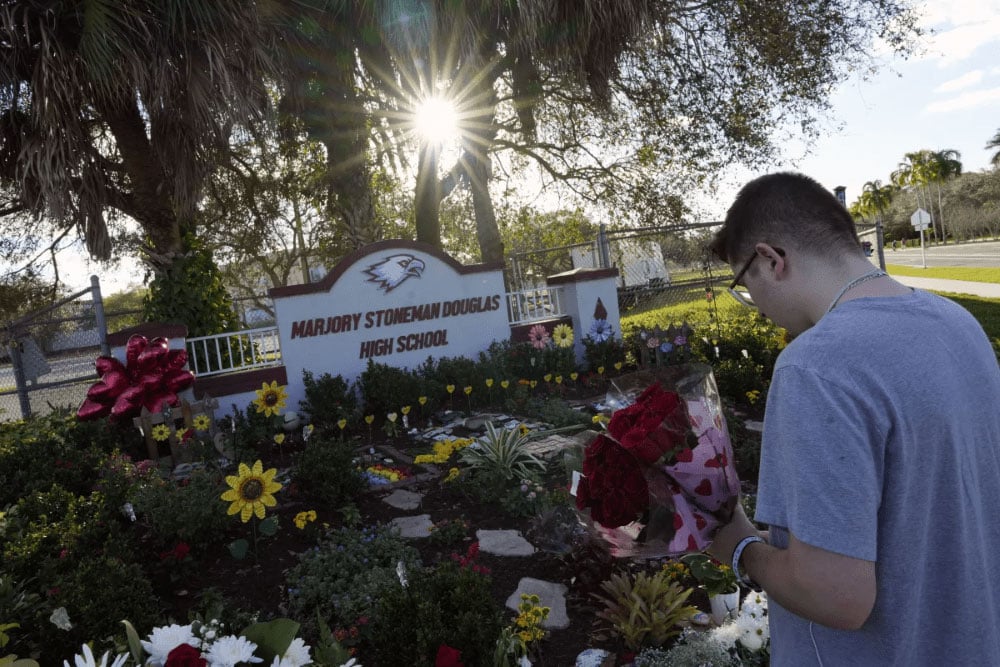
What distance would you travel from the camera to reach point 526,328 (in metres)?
9.57

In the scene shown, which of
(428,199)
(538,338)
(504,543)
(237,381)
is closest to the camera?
(504,543)

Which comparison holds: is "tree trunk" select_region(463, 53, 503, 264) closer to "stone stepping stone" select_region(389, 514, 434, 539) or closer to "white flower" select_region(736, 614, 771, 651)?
"stone stepping stone" select_region(389, 514, 434, 539)

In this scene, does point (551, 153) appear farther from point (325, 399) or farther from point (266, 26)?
point (325, 399)

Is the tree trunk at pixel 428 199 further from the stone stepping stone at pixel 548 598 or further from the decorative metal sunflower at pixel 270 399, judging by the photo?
the stone stepping stone at pixel 548 598

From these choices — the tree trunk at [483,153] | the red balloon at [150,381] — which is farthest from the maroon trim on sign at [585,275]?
the red balloon at [150,381]

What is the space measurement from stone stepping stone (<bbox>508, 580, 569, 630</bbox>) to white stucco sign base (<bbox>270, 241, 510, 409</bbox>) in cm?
528

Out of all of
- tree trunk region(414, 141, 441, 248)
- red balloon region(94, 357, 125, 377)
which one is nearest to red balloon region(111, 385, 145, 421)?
red balloon region(94, 357, 125, 377)

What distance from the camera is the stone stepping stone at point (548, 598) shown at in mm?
3068

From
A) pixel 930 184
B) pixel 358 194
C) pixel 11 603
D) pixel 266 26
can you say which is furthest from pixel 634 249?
pixel 930 184

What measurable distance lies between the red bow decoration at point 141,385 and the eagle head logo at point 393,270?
2.94 metres

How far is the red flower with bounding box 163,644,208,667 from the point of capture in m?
1.34

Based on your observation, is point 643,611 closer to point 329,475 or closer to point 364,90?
point 329,475

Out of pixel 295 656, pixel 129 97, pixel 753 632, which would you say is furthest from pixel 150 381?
pixel 753 632

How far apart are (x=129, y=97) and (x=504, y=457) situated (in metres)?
6.65
